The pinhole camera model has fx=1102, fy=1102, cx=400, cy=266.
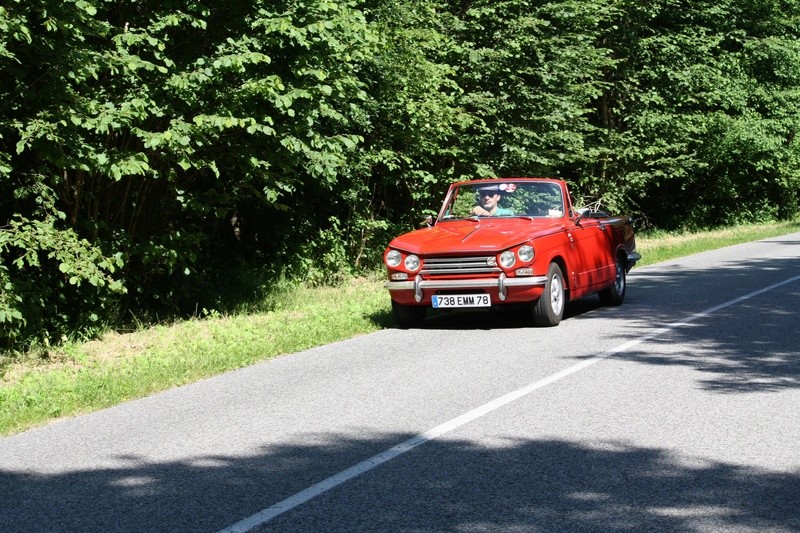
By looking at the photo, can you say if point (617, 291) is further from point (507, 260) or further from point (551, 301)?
point (507, 260)

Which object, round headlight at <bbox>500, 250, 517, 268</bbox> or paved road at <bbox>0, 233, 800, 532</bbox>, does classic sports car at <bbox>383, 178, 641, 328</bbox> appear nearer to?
round headlight at <bbox>500, 250, 517, 268</bbox>

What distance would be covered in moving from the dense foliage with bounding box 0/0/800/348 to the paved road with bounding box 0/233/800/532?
3304 mm

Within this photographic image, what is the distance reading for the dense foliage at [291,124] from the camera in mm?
11719

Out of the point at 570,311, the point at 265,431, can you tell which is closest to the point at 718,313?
the point at 570,311

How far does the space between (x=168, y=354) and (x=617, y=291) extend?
21.3 feet

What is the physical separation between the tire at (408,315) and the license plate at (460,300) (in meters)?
0.40

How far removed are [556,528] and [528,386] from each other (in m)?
3.75

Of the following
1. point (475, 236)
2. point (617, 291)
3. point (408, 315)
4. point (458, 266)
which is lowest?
point (617, 291)

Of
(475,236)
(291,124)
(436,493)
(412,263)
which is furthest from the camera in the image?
(291,124)

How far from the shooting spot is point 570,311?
1473cm

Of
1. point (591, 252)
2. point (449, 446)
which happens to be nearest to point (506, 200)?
point (591, 252)

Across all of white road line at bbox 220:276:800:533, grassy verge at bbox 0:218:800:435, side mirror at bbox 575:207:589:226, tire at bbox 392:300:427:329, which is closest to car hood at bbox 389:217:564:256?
side mirror at bbox 575:207:589:226

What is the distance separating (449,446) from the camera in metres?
6.73

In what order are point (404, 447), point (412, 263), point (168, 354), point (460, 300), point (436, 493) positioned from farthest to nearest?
point (412, 263), point (460, 300), point (168, 354), point (404, 447), point (436, 493)
